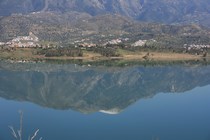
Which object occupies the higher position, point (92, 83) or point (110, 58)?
point (92, 83)

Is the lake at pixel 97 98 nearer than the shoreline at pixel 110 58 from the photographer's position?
Yes

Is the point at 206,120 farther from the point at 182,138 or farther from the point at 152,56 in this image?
the point at 152,56

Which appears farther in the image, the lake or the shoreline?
the shoreline

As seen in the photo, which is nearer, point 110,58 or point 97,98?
point 97,98

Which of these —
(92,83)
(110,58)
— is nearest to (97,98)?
(92,83)

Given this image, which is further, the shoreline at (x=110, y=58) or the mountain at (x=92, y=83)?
the shoreline at (x=110, y=58)

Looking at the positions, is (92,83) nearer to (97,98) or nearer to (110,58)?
(97,98)

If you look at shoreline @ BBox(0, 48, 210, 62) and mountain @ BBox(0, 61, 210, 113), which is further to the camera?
shoreline @ BBox(0, 48, 210, 62)

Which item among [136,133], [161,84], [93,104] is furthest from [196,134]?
[161,84]
